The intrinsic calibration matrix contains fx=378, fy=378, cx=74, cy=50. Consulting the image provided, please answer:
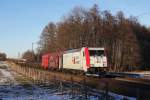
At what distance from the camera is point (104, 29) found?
88.5 m

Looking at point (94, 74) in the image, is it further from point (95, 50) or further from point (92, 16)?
point (92, 16)

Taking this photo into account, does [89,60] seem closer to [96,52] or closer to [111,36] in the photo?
[96,52]

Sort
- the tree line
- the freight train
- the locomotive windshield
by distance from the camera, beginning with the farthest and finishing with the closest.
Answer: the tree line → the locomotive windshield → the freight train

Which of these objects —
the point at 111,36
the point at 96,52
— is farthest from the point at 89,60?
the point at 111,36

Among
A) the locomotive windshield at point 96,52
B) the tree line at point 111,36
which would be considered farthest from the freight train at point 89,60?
the tree line at point 111,36

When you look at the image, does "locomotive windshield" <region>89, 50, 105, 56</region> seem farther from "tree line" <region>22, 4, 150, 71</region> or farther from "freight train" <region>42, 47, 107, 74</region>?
"tree line" <region>22, 4, 150, 71</region>

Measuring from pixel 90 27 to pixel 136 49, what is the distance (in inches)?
746

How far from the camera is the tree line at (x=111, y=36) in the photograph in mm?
76875

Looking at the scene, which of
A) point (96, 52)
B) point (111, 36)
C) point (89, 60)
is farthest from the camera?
point (111, 36)

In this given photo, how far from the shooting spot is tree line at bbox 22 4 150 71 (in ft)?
252

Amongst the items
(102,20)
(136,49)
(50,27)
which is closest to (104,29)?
(102,20)

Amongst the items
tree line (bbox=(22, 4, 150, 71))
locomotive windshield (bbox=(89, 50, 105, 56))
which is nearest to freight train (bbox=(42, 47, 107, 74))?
locomotive windshield (bbox=(89, 50, 105, 56))

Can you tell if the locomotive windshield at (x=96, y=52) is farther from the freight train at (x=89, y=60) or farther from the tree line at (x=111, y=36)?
the tree line at (x=111, y=36)

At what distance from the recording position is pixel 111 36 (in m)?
87.4
